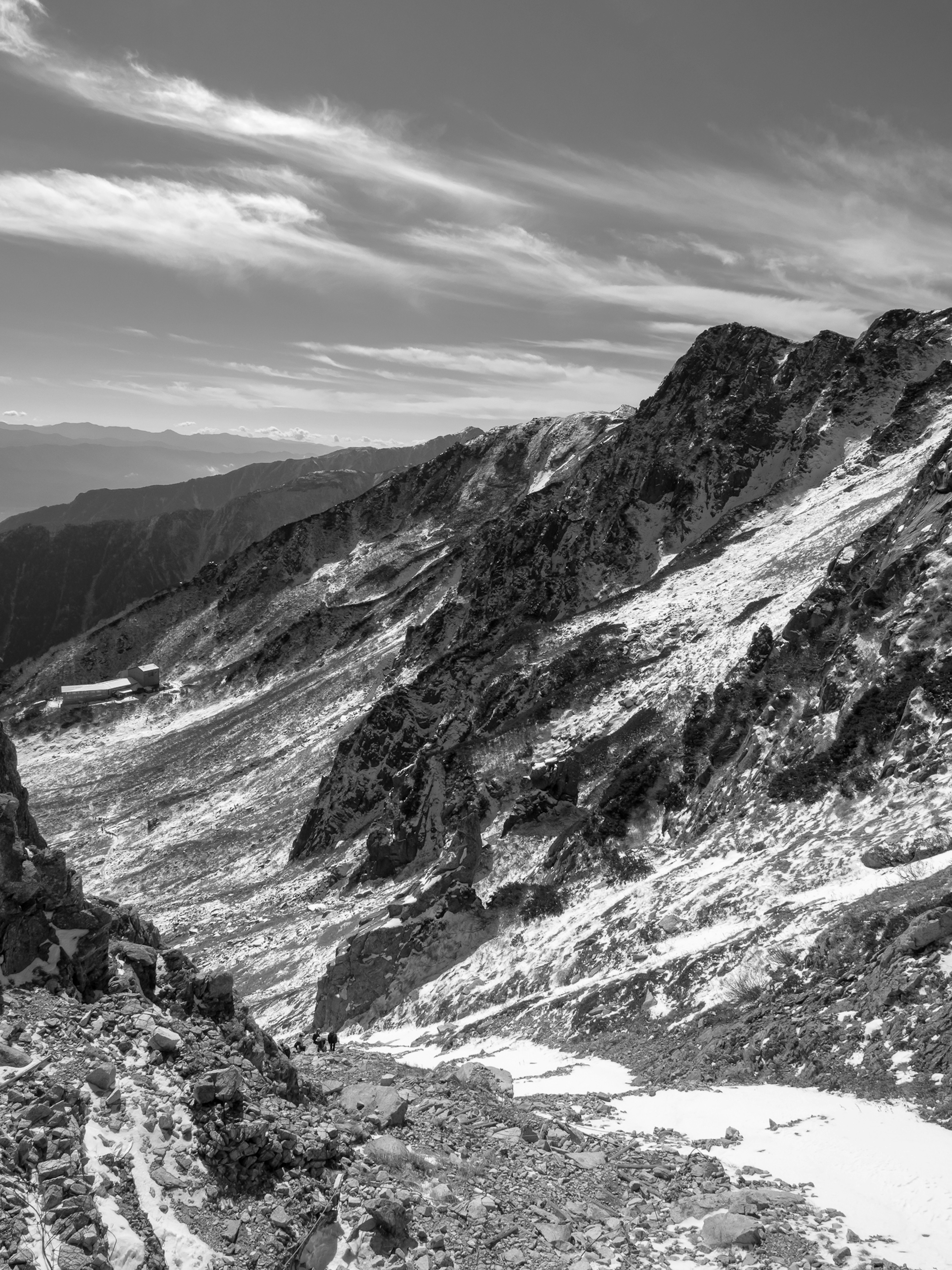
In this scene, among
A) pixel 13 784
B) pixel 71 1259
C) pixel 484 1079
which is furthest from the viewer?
pixel 13 784

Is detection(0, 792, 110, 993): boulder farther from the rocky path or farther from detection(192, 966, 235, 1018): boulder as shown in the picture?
detection(192, 966, 235, 1018): boulder

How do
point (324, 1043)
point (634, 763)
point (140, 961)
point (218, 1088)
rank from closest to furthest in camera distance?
1. point (218, 1088)
2. point (140, 961)
3. point (324, 1043)
4. point (634, 763)

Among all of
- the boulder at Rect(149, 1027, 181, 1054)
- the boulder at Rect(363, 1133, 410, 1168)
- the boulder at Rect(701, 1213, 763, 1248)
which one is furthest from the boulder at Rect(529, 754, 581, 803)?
the boulder at Rect(149, 1027, 181, 1054)

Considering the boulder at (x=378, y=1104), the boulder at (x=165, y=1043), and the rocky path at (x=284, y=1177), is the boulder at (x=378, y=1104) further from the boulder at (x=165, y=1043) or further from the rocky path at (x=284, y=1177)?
the boulder at (x=165, y=1043)

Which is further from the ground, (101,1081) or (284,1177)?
(101,1081)

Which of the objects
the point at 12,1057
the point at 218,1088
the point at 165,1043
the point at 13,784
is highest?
the point at 12,1057

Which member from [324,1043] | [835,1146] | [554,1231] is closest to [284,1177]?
[554,1231]

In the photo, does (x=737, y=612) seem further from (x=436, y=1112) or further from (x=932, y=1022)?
(x=436, y=1112)

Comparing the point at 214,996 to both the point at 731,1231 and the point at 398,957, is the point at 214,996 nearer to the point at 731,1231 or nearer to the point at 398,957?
the point at 731,1231
